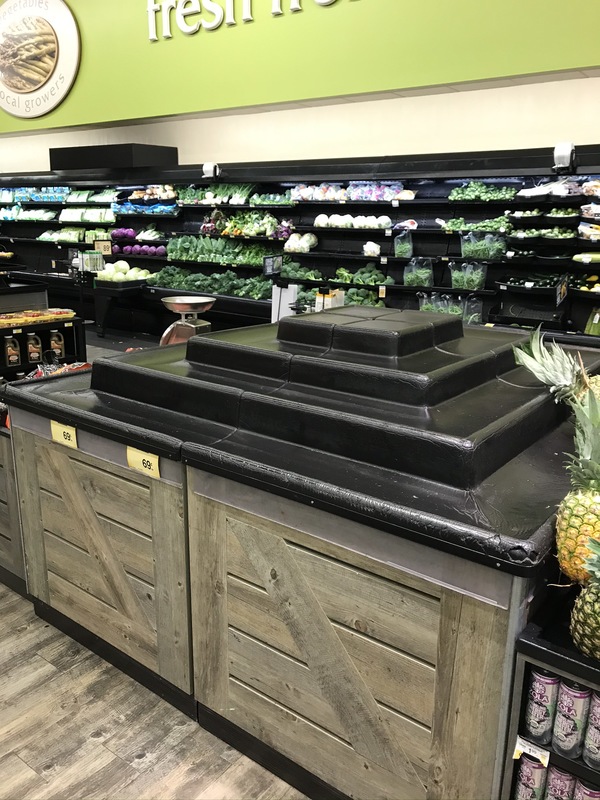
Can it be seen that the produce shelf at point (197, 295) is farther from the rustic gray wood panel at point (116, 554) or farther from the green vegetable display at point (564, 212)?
the rustic gray wood panel at point (116, 554)

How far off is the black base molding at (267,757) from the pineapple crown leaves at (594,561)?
3.39ft

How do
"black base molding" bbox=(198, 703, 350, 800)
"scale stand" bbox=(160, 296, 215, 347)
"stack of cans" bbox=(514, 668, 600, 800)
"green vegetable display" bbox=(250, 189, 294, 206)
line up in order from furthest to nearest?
"green vegetable display" bbox=(250, 189, 294, 206) < "scale stand" bbox=(160, 296, 215, 347) < "black base molding" bbox=(198, 703, 350, 800) < "stack of cans" bbox=(514, 668, 600, 800)

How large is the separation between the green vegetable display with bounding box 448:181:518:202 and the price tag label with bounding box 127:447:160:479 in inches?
165

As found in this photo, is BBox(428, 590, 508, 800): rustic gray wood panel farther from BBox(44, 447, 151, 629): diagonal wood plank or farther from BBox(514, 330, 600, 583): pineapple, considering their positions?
BBox(44, 447, 151, 629): diagonal wood plank

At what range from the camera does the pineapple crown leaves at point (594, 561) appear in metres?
1.33

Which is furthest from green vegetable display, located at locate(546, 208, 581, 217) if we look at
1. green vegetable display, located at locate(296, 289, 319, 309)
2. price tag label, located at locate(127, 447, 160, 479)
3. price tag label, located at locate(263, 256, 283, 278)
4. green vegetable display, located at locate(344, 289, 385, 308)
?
price tag label, located at locate(127, 447, 160, 479)

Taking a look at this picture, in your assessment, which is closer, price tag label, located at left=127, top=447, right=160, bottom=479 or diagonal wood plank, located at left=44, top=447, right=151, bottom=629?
price tag label, located at left=127, top=447, right=160, bottom=479

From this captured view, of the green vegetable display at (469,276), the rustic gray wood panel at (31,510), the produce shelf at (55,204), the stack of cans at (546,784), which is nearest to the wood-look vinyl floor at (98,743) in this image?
the rustic gray wood panel at (31,510)

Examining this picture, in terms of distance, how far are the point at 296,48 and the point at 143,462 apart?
10.3 ft

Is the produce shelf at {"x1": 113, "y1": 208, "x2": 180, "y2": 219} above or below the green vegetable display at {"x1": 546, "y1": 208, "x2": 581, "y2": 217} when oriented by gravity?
below

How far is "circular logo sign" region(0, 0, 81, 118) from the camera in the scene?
5.57m

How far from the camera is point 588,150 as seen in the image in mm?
4727

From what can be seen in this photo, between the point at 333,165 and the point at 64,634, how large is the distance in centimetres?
498

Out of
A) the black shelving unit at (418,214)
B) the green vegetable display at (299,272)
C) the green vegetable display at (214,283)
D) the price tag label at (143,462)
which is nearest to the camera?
→ the price tag label at (143,462)
